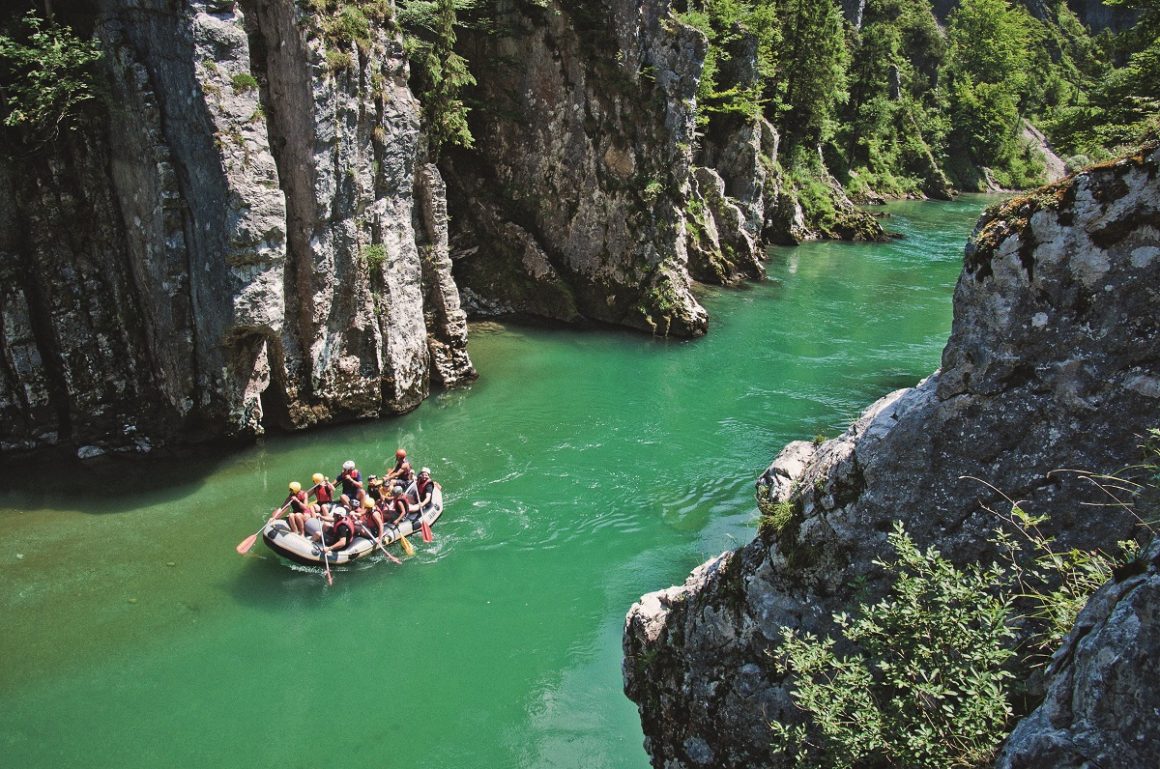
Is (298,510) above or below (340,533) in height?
above

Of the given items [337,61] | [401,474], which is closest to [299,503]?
[401,474]

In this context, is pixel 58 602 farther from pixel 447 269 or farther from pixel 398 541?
pixel 447 269

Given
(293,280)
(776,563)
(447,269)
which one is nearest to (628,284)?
(447,269)

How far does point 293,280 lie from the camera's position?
15.6 metres

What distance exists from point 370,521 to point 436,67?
1260 cm

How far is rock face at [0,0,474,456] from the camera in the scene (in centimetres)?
1366

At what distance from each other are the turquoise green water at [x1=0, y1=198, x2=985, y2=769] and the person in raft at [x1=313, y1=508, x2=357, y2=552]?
58 centimetres

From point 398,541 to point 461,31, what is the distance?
16938 mm

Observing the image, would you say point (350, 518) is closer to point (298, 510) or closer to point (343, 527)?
point (343, 527)

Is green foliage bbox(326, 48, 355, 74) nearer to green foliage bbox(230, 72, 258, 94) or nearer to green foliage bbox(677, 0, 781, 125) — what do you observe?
green foliage bbox(230, 72, 258, 94)

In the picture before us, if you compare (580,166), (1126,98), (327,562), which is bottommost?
(327,562)

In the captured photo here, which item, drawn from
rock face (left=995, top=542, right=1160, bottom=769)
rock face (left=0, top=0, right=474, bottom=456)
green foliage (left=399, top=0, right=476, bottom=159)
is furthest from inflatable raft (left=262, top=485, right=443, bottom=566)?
rock face (left=995, top=542, right=1160, bottom=769)

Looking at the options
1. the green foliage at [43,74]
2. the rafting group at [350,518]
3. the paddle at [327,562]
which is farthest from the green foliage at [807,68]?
the paddle at [327,562]

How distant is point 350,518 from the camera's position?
43.0 feet
